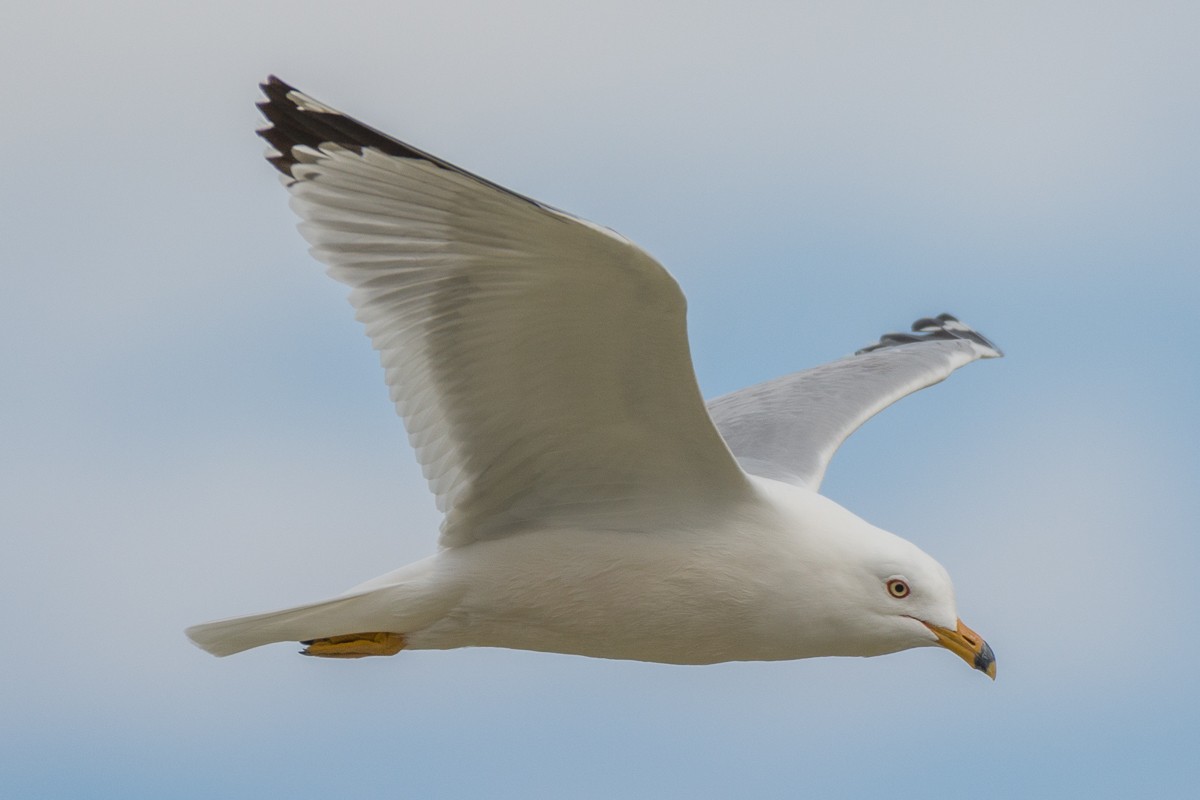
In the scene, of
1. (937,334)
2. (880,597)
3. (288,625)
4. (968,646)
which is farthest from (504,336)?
(937,334)

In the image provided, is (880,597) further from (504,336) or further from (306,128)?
(306,128)

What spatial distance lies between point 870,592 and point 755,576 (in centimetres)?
43

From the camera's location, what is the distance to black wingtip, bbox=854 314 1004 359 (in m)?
11.7

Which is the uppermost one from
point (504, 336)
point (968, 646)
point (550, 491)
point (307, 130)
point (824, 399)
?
point (307, 130)

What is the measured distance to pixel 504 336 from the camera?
22.8 ft

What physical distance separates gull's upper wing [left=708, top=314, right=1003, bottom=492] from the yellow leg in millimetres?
1771

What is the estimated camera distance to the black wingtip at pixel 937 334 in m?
11.7

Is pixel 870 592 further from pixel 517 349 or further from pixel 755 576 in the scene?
pixel 517 349

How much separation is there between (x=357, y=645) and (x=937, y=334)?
5.43 m

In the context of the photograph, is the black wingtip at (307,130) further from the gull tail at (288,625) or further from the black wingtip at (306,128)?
the gull tail at (288,625)

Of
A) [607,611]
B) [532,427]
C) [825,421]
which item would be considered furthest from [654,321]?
[825,421]

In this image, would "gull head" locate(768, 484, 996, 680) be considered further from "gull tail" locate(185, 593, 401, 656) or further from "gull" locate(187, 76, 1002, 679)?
"gull tail" locate(185, 593, 401, 656)

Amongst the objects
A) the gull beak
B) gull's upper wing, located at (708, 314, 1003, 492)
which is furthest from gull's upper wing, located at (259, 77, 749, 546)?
gull's upper wing, located at (708, 314, 1003, 492)

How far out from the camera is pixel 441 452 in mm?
7434
